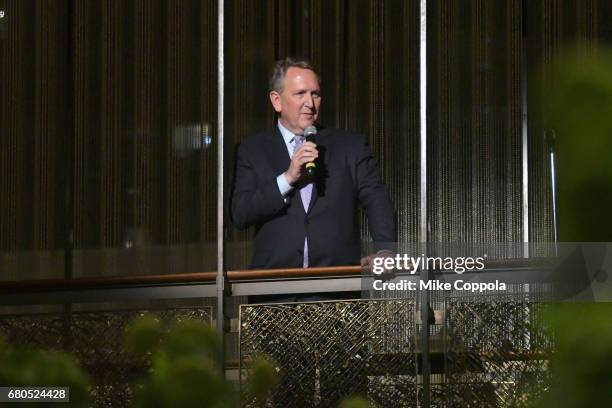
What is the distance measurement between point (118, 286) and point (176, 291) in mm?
276

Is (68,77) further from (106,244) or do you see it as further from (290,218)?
(290,218)

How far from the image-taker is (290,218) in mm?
4770

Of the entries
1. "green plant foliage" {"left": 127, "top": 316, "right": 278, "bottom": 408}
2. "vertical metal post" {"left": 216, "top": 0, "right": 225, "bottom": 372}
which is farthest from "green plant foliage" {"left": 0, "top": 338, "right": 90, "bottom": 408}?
"vertical metal post" {"left": 216, "top": 0, "right": 225, "bottom": 372}

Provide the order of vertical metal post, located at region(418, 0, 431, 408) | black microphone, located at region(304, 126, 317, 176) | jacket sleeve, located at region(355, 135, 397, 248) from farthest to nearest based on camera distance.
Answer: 1. jacket sleeve, located at region(355, 135, 397, 248)
2. black microphone, located at region(304, 126, 317, 176)
3. vertical metal post, located at region(418, 0, 431, 408)

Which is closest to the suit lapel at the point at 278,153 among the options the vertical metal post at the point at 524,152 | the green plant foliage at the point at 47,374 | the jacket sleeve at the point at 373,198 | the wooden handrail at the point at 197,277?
the jacket sleeve at the point at 373,198

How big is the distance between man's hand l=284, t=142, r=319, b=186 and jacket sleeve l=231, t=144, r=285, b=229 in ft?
0.29

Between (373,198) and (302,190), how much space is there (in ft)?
1.06

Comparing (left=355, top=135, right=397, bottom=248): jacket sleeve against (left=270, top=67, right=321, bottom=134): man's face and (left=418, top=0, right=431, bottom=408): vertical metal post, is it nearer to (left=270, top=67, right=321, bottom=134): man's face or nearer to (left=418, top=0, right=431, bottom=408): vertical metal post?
(left=418, top=0, right=431, bottom=408): vertical metal post

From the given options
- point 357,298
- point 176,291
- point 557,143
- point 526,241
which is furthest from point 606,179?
point 526,241

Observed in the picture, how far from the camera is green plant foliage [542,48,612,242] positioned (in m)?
1.09

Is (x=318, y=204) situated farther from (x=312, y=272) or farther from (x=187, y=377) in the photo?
(x=187, y=377)

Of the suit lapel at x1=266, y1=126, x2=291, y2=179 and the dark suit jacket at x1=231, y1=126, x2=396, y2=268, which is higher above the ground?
the suit lapel at x1=266, y1=126, x2=291, y2=179

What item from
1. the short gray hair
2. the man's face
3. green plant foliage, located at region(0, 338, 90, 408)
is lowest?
green plant foliage, located at region(0, 338, 90, 408)

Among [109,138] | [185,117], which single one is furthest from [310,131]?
[109,138]
